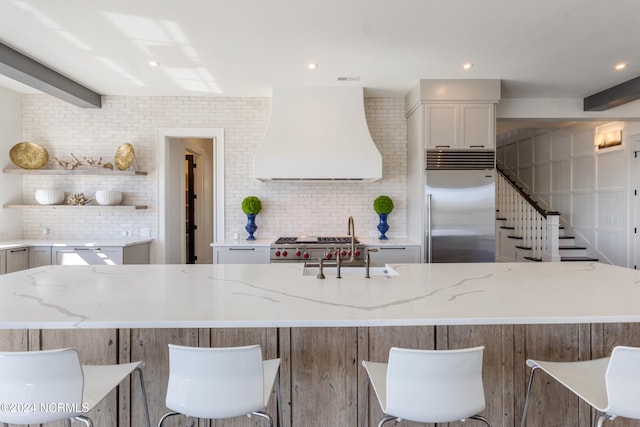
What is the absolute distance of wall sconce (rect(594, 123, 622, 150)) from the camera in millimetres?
5184

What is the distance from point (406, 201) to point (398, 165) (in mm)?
505

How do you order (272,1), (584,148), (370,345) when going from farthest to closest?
1. (584,148)
2. (272,1)
3. (370,345)

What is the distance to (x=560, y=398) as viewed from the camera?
1.65m

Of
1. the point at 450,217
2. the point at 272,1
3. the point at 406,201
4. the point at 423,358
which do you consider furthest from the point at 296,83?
the point at 423,358

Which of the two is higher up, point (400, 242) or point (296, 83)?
point (296, 83)

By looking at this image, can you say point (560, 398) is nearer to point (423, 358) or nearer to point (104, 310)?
point (423, 358)

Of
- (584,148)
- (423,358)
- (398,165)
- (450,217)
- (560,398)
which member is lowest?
(560,398)

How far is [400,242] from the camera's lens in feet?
13.3

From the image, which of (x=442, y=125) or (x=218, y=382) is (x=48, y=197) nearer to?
(x=218, y=382)

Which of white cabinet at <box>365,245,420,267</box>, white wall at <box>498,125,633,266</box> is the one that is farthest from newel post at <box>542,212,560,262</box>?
white cabinet at <box>365,245,420,267</box>

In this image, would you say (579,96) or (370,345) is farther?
(579,96)

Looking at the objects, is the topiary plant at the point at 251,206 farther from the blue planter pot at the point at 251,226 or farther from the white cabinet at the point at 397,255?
the white cabinet at the point at 397,255

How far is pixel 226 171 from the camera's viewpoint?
4578mm

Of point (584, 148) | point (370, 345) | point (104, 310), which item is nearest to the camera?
point (104, 310)
